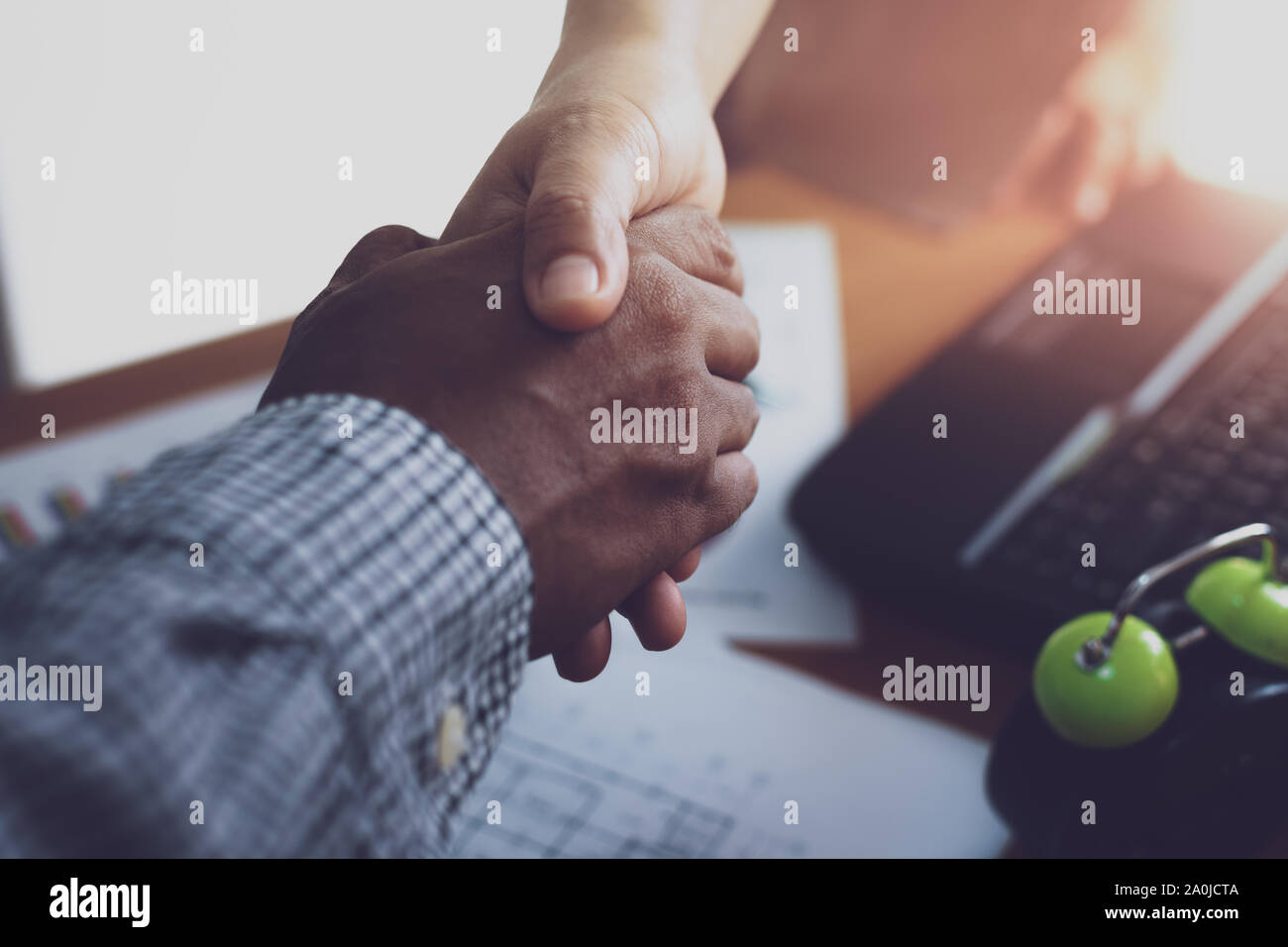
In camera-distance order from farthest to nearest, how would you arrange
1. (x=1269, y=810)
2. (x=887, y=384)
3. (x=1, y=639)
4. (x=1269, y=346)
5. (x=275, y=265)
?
1. (x=887, y=384)
2. (x=1269, y=346)
3. (x=275, y=265)
4. (x=1269, y=810)
5. (x=1, y=639)

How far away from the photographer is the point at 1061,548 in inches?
23.8

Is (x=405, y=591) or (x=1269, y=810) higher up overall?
(x=405, y=591)

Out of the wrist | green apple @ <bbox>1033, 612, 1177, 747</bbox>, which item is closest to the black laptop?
green apple @ <bbox>1033, 612, 1177, 747</bbox>

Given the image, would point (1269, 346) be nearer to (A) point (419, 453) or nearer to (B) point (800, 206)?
(B) point (800, 206)

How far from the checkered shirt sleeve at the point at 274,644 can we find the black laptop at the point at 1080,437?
32 centimetres

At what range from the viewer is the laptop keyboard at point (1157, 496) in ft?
1.93

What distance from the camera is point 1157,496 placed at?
2.04 ft

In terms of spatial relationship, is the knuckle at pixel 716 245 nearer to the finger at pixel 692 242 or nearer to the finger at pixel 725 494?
the finger at pixel 692 242

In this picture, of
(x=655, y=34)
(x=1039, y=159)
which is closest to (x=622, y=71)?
(x=655, y=34)

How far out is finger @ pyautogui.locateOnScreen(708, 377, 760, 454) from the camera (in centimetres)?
52

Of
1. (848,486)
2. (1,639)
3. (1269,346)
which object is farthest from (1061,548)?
(1,639)

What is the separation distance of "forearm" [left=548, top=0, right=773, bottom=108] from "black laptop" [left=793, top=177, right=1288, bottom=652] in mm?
265

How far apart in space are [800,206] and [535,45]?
0.48 m

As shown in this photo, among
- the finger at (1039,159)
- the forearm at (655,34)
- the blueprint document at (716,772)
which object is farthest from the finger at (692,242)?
the finger at (1039,159)
